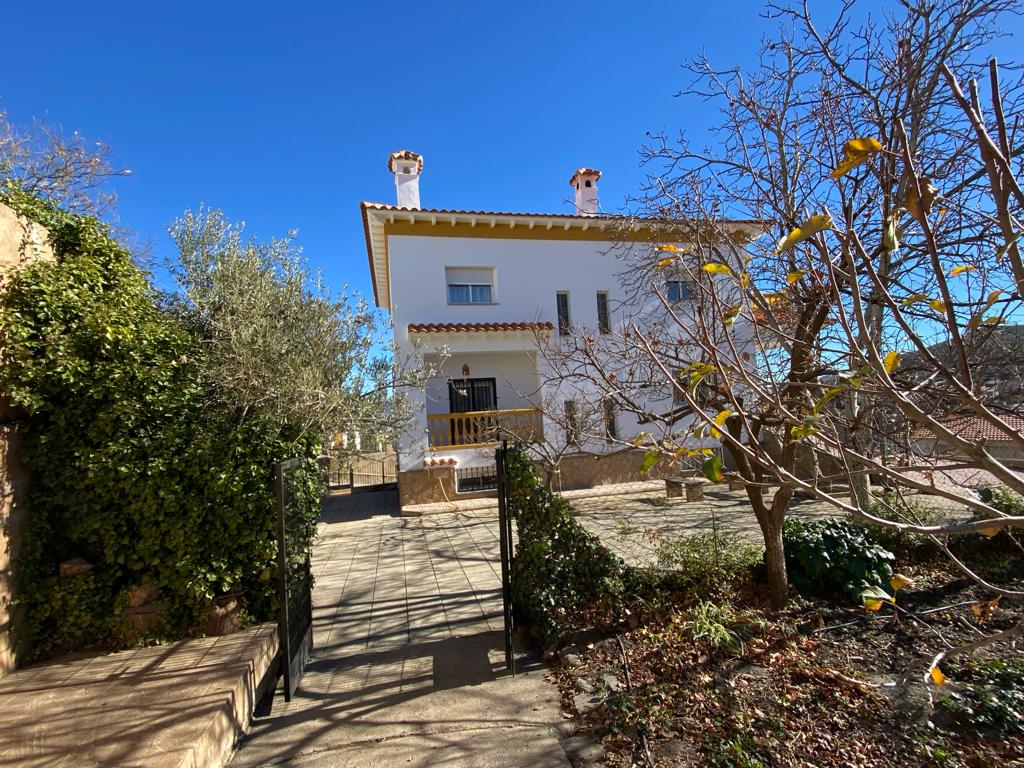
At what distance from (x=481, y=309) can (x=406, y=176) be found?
400cm

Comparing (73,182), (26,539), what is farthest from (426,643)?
(73,182)

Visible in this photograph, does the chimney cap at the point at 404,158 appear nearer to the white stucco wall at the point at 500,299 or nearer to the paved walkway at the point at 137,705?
the white stucco wall at the point at 500,299

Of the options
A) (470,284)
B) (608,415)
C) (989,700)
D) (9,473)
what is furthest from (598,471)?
(9,473)

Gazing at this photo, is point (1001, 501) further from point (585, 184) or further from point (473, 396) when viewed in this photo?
point (585, 184)

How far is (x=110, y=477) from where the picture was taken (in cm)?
382

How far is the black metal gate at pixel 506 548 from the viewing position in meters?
3.85

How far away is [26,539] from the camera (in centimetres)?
377

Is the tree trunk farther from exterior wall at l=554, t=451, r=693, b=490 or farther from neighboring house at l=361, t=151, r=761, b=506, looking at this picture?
exterior wall at l=554, t=451, r=693, b=490

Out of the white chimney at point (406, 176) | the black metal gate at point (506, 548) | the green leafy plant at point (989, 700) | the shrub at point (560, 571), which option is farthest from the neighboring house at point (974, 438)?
the white chimney at point (406, 176)

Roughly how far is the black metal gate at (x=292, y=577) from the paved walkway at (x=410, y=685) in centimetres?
21

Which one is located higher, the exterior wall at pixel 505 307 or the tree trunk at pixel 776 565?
the exterior wall at pixel 505 307

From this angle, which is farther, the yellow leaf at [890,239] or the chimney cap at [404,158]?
the chimney cap at [404,158]

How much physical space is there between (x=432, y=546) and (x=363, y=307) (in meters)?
4.04

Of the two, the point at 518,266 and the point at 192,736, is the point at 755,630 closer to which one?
the point at 192,736
